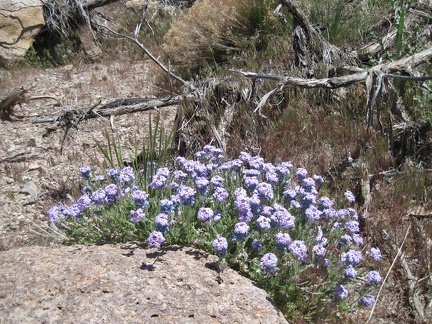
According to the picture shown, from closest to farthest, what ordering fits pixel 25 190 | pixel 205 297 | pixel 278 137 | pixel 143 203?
pixel 205 297
pixel 143 203
pixel 278 137
pixel 25 190

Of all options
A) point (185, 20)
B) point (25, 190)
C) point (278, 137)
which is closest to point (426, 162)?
point (278, 137)

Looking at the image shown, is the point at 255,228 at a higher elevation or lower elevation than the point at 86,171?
lower

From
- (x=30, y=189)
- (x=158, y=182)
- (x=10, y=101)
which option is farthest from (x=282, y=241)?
(x=10, y=101)

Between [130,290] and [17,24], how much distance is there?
336 inches

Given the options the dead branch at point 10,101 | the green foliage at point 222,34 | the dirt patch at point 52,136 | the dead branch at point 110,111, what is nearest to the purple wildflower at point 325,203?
the dirt patch at point 52,136

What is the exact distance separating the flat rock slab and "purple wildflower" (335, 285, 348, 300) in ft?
1.24

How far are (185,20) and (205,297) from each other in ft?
20.6

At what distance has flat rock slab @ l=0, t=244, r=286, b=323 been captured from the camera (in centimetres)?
264

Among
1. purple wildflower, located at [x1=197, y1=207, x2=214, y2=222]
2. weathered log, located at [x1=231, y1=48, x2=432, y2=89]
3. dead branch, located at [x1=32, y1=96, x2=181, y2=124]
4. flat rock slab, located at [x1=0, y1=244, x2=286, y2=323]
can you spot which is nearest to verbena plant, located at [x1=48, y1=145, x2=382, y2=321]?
purple wildflower, located at [x1=197, y1=207, x2=214, y2=222]

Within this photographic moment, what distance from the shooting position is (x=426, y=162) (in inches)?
182

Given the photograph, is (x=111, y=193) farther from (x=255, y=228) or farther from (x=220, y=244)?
(x=255, y=228)

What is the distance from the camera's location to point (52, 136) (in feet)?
21.7

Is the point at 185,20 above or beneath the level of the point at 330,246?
above

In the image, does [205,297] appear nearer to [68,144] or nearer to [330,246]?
[330,246]
